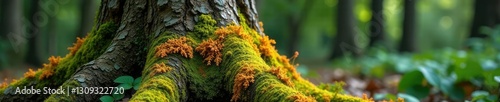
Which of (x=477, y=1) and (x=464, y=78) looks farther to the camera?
(x=477, y=1)

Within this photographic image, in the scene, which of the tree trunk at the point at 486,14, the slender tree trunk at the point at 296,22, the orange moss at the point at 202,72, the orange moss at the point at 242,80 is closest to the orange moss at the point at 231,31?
the orange moss at the point at 202,72

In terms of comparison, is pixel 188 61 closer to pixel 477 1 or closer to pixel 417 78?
pixel 417 78

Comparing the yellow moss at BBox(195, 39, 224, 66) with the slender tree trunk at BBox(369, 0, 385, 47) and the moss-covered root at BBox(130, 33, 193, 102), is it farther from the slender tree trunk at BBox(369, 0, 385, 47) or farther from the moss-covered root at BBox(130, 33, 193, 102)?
the slender tree trunk at BBox(369, 0, 385, 47)

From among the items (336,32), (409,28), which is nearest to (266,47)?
(409,28)

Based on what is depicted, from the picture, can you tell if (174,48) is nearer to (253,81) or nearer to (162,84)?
(162,84)

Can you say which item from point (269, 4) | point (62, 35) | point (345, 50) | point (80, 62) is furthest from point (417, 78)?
point (62, 35)

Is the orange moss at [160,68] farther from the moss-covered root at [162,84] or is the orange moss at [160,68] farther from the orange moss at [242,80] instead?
the orange moss at [242,80]
